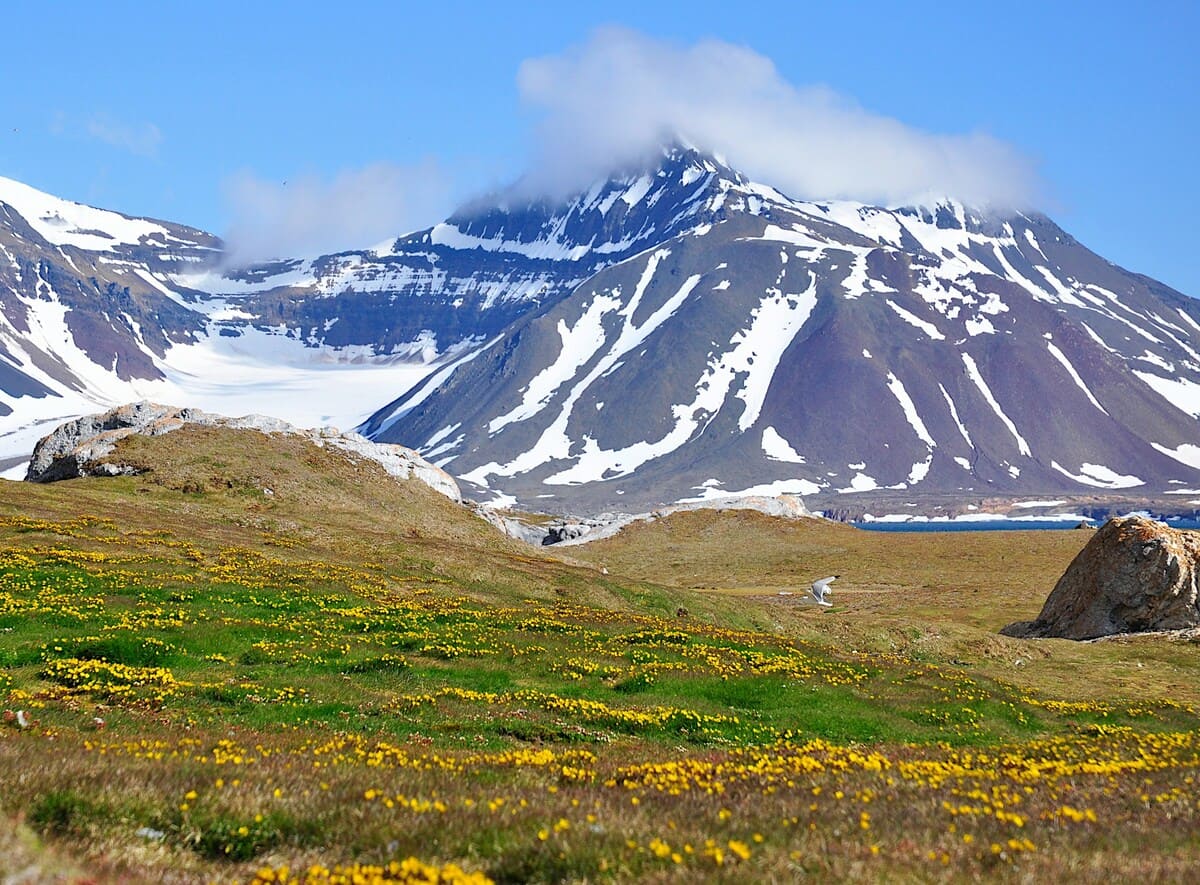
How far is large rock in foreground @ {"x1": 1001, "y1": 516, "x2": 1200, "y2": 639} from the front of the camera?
49250 mm

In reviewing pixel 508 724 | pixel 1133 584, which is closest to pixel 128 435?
pixel 508 724

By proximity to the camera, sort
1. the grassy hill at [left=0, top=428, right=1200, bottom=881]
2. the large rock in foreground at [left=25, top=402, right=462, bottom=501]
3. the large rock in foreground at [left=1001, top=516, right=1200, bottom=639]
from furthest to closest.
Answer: the large rock in foreground at [left=25, top=402, right=462, bottom=501] → the large rock in foreground at [left=1001, top=516, right=1200, bottom=639] → the grassy hill at [left=0, top=428, right=1200, bottom=881]

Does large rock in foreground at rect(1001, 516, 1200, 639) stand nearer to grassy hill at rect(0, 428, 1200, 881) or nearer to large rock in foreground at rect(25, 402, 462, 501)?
grassy hill at rect(0, 428, 1200, 881)

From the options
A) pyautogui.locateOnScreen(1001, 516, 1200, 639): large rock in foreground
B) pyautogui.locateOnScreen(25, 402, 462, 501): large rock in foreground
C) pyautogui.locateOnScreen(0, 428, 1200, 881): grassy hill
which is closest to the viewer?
pyautogui.locateOnScreen(0, 428, 1200, 881): grassy hill

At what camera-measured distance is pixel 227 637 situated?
28625 mm

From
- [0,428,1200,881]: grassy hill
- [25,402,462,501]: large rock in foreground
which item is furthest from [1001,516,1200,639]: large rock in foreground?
[25,402,462,501]: large rock in foreground

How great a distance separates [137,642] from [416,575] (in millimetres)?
25332

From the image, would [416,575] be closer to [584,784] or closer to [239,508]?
[239,508]

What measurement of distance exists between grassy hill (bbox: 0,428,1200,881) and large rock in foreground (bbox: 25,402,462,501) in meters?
12.4

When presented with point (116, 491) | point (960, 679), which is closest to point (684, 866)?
point (960, 679)

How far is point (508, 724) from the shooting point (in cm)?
2088

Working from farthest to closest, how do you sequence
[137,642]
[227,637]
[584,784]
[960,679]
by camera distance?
[960,679] < [227,637] < [137,642] < [584,784]

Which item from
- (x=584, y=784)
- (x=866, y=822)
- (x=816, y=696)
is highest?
(x=866, y=822)

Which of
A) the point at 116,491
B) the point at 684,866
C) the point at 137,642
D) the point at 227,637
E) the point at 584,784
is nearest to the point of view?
the point at 684,866
